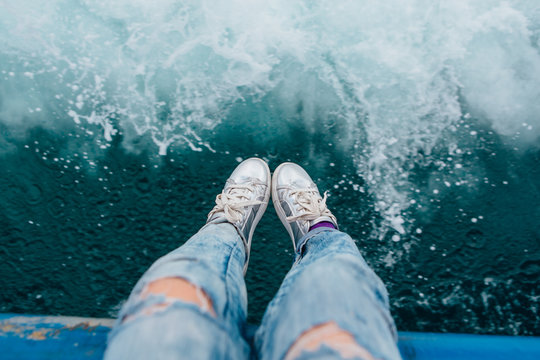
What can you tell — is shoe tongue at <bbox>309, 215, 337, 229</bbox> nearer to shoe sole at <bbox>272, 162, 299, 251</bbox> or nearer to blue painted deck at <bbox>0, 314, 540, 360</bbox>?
shoe sole at <bbox>272, 162, 299, 251</bbox>

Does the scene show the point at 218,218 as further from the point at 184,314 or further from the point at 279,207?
the point at 184,314

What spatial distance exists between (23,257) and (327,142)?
1.40m

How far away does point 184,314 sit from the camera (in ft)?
1.98

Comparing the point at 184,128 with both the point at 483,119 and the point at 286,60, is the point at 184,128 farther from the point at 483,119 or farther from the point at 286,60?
the point at 483,119

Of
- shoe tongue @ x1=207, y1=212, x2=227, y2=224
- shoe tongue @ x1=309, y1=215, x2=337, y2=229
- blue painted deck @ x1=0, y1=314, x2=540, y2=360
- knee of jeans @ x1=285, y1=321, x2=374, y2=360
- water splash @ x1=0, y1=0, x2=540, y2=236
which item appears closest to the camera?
knee of jeans @ x1=285, y1=321, x2=374, y2=360

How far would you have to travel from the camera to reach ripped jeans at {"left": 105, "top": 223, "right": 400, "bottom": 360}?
57 cm

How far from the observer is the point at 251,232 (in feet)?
4.25

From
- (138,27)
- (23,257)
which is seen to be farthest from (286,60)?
(23,257)

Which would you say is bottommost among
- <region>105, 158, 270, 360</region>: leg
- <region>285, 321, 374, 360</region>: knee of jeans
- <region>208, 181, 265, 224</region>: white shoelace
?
<region>285, 321, 374, 360</region>: knee of jeans

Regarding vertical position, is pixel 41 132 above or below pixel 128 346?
above

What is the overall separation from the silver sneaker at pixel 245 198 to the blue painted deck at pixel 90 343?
49 cm

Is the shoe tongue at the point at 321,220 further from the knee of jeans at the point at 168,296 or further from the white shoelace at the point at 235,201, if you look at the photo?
the knee of jeans at the point at 168,296

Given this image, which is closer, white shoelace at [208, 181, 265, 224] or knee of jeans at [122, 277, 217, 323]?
knee of jeans at [122, 277, 217, 323]

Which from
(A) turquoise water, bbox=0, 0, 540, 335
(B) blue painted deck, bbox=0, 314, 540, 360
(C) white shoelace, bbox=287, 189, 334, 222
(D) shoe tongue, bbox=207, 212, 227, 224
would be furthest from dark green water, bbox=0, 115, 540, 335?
(B) blue painted deck, bbox=0, 314, 540, 360
